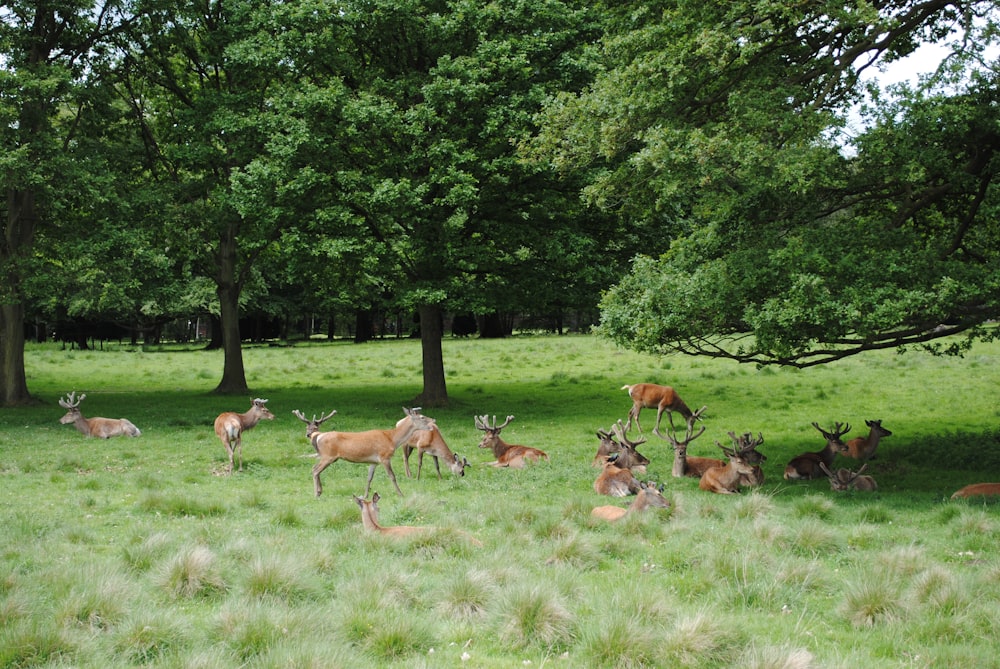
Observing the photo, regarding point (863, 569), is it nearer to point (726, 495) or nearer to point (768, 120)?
point (726, 495)

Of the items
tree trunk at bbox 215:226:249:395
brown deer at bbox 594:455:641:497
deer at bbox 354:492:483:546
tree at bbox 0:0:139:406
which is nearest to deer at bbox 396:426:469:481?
brown deer at bbox 594:455:641:497

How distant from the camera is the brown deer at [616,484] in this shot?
11.2 meters

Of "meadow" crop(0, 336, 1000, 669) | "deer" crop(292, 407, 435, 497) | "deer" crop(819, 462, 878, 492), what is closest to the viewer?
"meadow" crop(0, 336, 1000, 669)

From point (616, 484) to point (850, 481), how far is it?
340 cm

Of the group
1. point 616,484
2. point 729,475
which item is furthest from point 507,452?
point 729,475

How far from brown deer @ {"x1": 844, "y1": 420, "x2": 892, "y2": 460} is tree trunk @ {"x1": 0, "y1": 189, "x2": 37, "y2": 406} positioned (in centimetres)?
1833

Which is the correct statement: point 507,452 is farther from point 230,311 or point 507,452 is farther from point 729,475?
point 230,311

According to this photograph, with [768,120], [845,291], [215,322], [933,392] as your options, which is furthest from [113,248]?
[215,322]

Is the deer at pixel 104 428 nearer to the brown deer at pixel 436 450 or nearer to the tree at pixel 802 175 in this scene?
the brown deer at pixel 436 450

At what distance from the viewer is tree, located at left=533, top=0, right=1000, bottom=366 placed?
33.1 ft

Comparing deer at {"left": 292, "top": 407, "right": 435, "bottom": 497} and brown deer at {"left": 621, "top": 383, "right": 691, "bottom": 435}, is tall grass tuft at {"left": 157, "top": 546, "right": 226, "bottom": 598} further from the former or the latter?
brown deer at {"left": 621, "top": 383, "right": 691, "bottom": 435}

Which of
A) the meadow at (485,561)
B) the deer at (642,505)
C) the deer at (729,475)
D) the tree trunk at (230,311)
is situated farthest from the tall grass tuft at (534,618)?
the tree trunk at (230,311)

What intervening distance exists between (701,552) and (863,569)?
4.45ft

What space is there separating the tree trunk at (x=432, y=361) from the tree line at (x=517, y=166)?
9 centimetres
